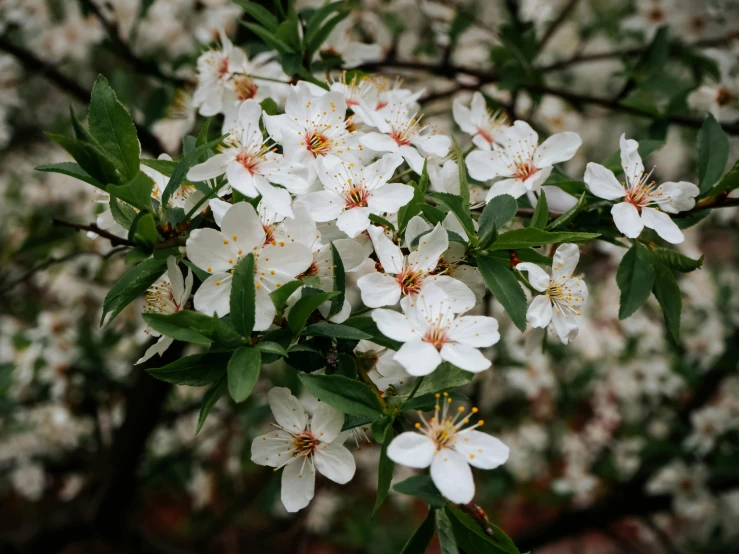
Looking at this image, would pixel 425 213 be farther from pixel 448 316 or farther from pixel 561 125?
pixel 561 125

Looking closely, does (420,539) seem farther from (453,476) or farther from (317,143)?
(317,143)

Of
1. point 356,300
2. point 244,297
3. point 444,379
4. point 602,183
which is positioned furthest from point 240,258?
point 356,300

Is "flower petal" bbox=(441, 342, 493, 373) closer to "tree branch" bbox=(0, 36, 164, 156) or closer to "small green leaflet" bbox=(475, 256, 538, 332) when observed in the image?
"small green leaflet" bbox=(475, 256, 538, 332)

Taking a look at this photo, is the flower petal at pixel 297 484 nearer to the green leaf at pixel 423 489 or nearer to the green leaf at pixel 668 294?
the green leaf at pixel 423 489

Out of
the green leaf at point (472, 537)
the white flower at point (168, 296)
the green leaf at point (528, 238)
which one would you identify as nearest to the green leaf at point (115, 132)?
the white flower at point (168, 296)

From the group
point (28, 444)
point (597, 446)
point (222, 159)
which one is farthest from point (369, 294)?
point (597, 446)
